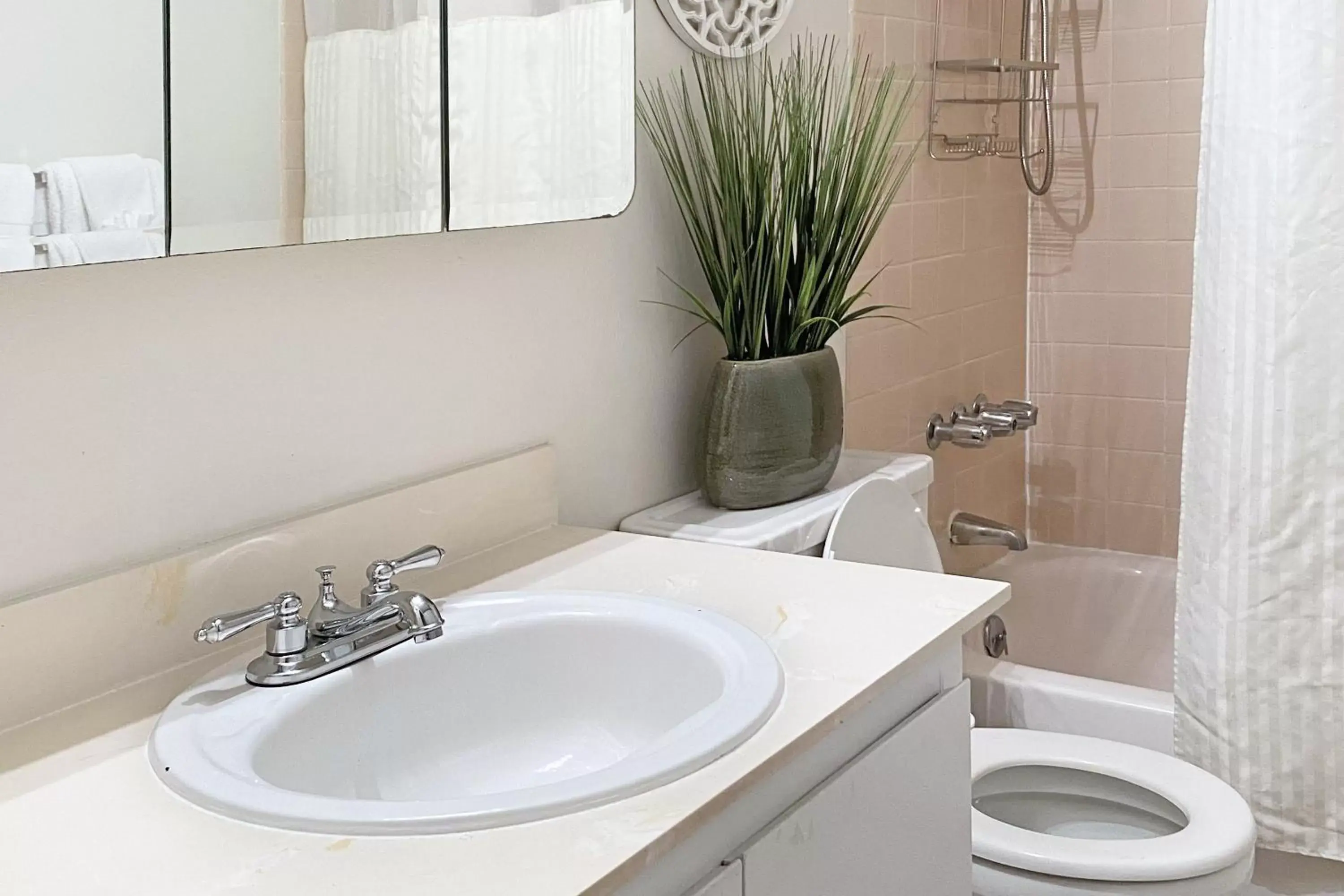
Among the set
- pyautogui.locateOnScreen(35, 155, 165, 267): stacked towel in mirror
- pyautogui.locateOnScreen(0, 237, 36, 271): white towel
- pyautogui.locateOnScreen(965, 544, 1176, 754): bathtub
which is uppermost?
pyautogui.locateOnScreen(35, 155, 165, 267): stacked towel in mirror

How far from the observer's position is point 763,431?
1.69 m

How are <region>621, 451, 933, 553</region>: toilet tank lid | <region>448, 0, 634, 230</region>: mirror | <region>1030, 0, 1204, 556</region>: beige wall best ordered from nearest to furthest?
1. <region>448, 0, 634, 230</region>: mirror
2. <region>621, 451, 933, 553</region>: toilet tank lid
3. <region>1030, 0, 1204, 556</region>: beige wall

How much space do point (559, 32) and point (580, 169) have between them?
0.15m

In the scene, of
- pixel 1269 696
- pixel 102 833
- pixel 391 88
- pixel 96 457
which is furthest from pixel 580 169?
pixel 1269 696

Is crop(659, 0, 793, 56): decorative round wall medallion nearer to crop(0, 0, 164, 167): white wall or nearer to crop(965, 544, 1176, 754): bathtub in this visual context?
crop(0, 0, 164, 167): white wall

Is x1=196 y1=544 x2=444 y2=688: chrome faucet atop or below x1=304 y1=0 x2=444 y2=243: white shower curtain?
below

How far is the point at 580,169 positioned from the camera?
5.09ft

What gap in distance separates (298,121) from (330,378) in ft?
0.81

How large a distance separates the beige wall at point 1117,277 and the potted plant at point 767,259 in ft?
4.42

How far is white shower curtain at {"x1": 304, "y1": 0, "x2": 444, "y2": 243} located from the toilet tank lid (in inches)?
19.3

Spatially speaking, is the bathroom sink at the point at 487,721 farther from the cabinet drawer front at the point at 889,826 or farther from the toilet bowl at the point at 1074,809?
the toilet bowl at the point at 1074,809

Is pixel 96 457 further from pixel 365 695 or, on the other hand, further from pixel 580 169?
pixel 580 169

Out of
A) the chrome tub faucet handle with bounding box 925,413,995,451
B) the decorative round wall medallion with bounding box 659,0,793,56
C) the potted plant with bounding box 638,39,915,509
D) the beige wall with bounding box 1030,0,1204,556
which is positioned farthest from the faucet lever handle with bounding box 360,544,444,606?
the beige wall with bounding box 1030,0,1204,556

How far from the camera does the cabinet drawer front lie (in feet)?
3.40
